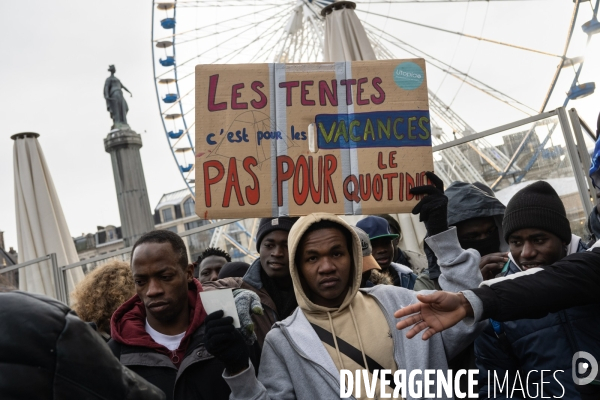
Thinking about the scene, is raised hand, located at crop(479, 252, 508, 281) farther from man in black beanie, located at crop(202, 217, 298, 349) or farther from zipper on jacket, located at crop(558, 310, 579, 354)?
man in black beanie, located at crop(202, 217, 298, 349)

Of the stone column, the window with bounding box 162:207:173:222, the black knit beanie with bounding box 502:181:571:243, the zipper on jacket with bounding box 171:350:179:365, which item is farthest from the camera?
the window with bounding box 162:207:173:222

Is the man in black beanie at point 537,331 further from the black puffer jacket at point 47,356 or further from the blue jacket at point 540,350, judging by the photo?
the black puffer jacket at point 47,356

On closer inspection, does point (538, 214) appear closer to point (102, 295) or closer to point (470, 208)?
point (470, 208)

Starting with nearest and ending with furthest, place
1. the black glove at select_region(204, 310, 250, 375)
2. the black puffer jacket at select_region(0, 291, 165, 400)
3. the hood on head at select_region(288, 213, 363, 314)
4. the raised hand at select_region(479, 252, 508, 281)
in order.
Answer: the black puffer jacket at select_region(0, 291, 165, 400), the black glove at select_region(204, 310, 250, 375), the hood on head at select_region(288, 213, 363, 314), the raised hand at select_region(479, 252, 508, 281)

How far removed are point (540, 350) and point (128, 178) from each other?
8.80 metres

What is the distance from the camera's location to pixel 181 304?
273 cm

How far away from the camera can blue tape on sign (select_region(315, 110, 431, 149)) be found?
3498 millimetres

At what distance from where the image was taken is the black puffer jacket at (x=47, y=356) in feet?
4.47

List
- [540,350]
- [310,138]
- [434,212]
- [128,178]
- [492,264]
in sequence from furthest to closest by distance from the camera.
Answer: [128,178] → [310,138] → [492,264] → [434,212] → [540,350]

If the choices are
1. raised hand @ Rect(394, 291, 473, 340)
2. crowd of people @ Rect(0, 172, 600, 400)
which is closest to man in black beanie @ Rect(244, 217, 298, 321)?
crowd of people @ Rect(0, 172, 600, 400)

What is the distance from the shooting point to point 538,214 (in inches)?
108

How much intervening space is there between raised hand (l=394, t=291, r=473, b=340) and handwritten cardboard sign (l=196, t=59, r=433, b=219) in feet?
4.35

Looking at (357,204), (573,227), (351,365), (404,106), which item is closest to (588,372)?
(351,365)

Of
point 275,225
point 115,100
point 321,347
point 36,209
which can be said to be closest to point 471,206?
point 275,225
